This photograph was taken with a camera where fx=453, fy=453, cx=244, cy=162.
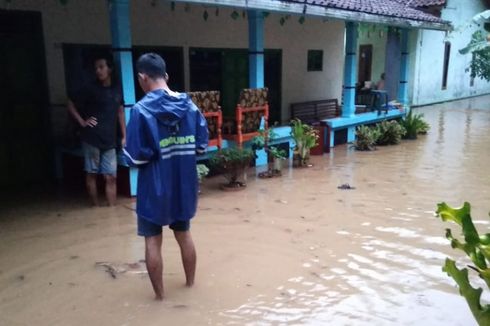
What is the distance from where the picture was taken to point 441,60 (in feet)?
66.8

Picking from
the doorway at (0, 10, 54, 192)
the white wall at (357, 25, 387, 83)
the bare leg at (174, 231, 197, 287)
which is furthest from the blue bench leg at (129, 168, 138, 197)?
the white wall at (357, 25, 387, 83)

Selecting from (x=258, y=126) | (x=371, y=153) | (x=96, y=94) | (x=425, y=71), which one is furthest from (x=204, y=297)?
(x=425, y=71)

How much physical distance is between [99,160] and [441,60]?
18.7 meters

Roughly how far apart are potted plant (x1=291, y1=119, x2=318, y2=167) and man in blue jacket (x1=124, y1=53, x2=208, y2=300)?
4.71 metres

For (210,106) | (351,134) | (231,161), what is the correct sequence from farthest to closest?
(351,134) < (210,106) < (231,161)

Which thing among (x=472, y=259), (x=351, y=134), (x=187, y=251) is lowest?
(x=351, y=134)

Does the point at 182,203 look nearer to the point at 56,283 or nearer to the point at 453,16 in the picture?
the point at 56,283

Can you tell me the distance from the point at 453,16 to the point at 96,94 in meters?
19.1

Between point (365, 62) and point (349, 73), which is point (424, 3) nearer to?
point (365, 62)

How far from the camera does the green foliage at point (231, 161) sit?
6.58 m

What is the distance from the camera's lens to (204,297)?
11.9ft

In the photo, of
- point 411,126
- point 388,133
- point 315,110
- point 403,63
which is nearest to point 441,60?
point 403,63

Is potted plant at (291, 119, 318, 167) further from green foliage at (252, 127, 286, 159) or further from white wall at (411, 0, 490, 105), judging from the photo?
white wall at (411, 0, 490, 105)

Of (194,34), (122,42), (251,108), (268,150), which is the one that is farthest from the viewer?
(194,34)
